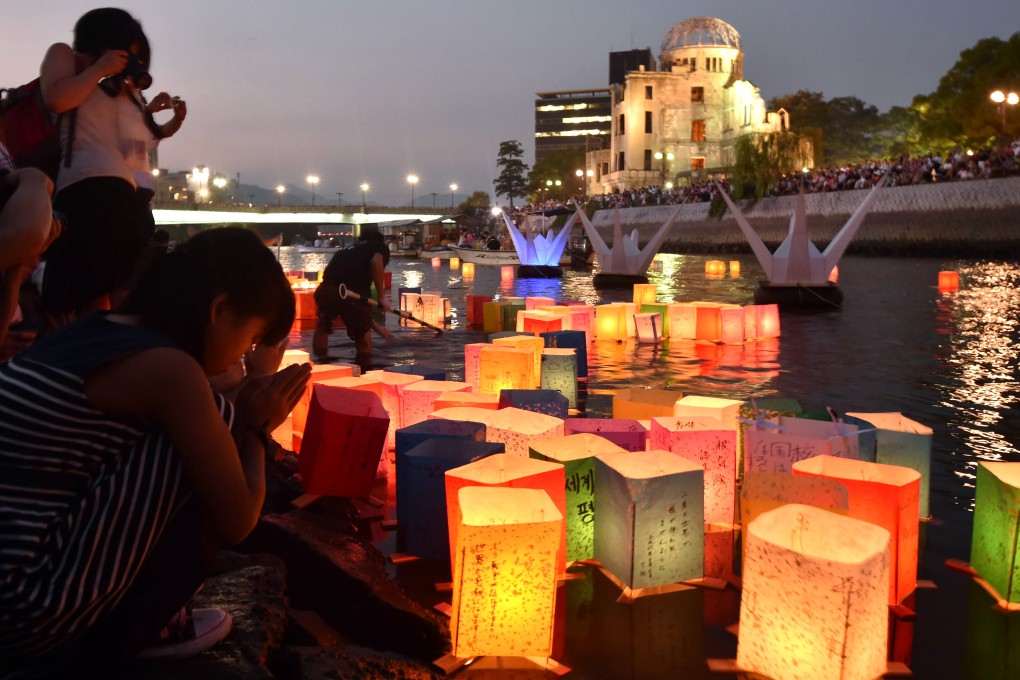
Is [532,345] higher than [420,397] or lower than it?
higher

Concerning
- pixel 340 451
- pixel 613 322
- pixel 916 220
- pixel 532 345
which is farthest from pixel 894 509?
pixel 916 220

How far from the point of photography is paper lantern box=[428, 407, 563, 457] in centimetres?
383

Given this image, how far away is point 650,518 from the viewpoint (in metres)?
3.06

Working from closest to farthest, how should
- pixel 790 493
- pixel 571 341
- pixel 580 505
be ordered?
pixel 790 493 → pixel 580 505 → pixel 571 341

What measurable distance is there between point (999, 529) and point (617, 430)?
1.52m

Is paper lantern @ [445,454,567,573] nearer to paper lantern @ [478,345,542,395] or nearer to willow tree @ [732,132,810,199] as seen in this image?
paper lantern @ [478,345,542,395]

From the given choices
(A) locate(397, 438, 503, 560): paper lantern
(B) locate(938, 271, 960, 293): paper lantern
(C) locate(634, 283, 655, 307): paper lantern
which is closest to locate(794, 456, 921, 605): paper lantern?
(A) locate(397, 438, 503, 560): paper lantern

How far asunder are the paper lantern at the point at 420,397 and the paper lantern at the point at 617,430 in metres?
0.96

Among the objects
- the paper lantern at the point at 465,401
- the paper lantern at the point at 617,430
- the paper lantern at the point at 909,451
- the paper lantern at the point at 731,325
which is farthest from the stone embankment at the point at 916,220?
the paper lantern at the point at 617,430

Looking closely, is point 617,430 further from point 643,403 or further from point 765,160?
point 765,160

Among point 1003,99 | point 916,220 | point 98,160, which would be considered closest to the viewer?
point 98,160

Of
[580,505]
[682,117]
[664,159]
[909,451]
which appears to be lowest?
[580,505]

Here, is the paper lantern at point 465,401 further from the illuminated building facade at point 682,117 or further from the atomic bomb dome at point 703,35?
the atomic bomb dome at point 703,35

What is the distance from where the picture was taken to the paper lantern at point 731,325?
10047mm
